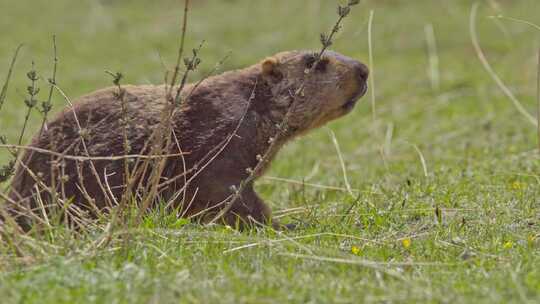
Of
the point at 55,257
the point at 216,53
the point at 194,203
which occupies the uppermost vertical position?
the point at 55,257

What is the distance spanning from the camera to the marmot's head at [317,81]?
5.96m

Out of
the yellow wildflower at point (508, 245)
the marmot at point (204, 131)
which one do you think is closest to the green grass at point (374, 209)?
the yellow wildflower at point (508, 245)

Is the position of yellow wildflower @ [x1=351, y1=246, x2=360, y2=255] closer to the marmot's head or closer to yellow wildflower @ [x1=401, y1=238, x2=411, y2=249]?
yellow wildflower @ [x1=401, y1=238, x2=411, y2=249]

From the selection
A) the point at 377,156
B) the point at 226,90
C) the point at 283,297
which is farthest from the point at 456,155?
the point at 283,297

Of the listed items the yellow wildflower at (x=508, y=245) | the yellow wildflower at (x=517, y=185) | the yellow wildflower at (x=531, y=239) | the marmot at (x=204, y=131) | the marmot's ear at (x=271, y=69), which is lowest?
the yellow wildflower at (x=517, y=185)

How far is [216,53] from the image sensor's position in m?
15.3

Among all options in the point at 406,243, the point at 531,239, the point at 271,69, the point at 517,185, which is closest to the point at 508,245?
the point at 531,239

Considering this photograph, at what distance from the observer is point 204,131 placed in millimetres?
5520

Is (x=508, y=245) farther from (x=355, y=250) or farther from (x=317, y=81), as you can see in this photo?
(x=317, y=81)

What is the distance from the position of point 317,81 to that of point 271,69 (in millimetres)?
302

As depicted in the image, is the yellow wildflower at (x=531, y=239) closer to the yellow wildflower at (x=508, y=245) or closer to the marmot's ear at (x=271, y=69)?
the yellow wildflower at (x=508, y=245)

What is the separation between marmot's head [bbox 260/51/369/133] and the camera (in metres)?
5.96

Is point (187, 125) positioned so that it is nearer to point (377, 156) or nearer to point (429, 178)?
point (429, 178)

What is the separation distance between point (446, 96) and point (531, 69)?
1.15 meters
